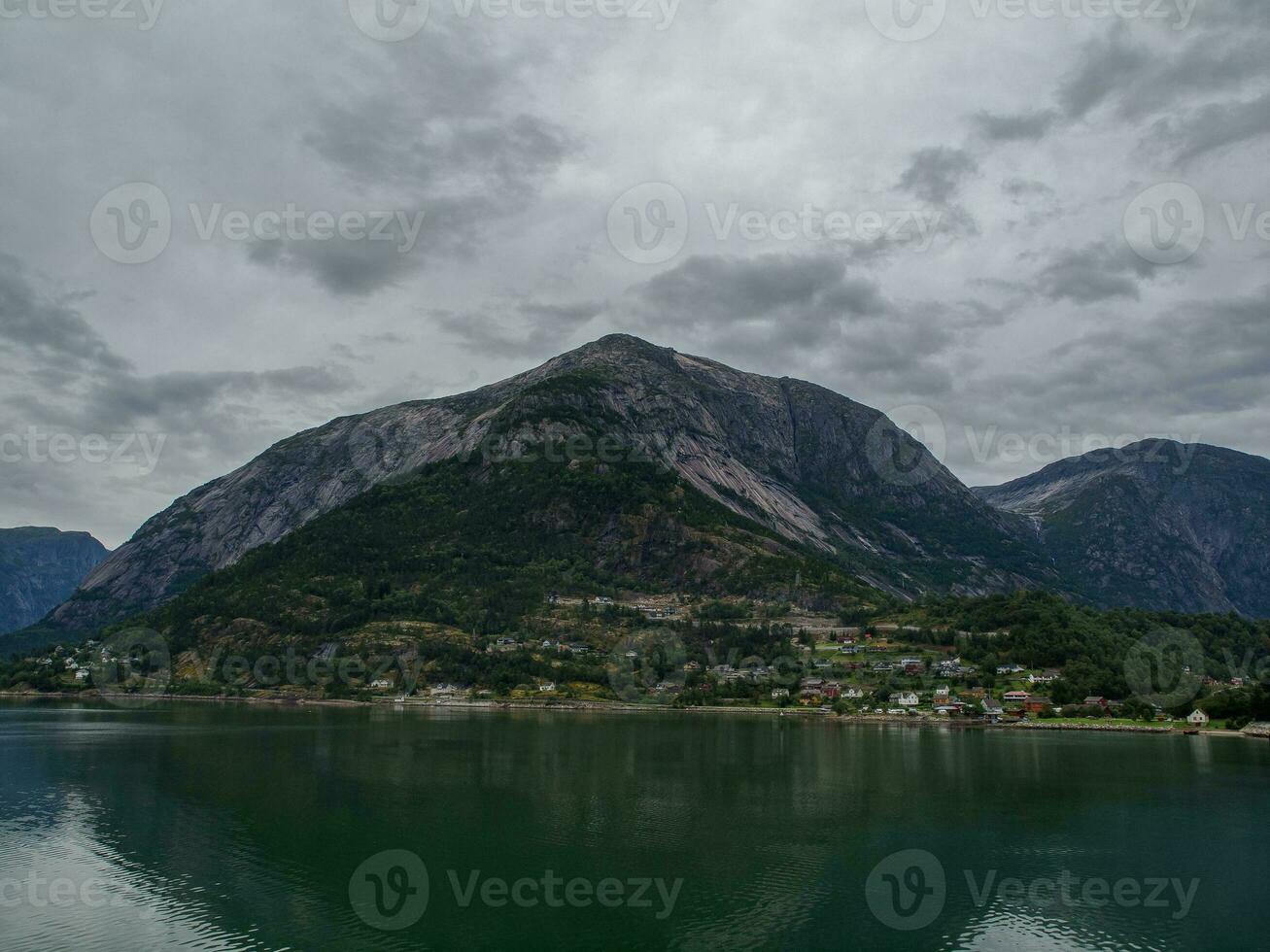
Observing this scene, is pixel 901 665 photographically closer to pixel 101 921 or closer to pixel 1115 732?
pixel 1115 732

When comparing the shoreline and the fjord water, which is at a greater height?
the fjord water

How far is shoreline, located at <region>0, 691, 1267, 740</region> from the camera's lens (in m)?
135

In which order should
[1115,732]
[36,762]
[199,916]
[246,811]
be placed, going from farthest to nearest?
[1115,732] → [36,762] → [246,811] → [199,916]

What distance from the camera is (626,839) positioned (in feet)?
177

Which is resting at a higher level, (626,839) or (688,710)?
(626,839)

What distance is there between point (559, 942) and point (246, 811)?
3547cm

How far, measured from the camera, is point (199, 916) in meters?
39.0

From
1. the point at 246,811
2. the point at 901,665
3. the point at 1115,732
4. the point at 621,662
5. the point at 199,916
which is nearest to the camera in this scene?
the point at 199,916

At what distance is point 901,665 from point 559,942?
513 feet

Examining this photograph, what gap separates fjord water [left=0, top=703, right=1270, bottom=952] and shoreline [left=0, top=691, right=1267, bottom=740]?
35.4m

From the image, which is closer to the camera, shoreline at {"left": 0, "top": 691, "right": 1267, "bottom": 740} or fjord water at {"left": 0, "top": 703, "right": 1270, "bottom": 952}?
fjord water at {"left": 0, "top": 703, "right": 1270, "bottom": 952}

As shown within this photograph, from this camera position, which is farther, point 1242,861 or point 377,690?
point 377,690

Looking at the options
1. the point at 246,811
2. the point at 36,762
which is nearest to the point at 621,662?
the point at 36,762

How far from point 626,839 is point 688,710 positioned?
11940 centimetres
